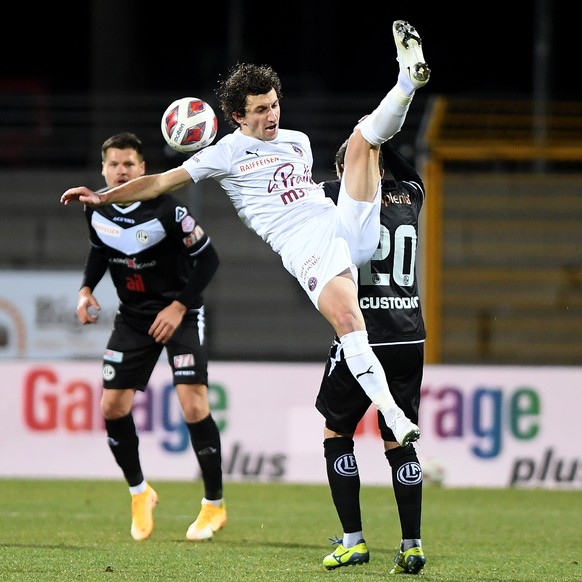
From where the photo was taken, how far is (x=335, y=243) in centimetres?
591

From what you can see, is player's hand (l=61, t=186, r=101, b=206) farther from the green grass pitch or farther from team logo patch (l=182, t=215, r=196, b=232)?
the green grass pitch

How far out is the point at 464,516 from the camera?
8.33 meters

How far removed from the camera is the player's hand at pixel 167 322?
23.3 ft

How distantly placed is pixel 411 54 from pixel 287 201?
3.29 feet

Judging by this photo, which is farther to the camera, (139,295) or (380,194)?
(139,295)

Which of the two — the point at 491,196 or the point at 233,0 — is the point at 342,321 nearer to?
the point at 491,196

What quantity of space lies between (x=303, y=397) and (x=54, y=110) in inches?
255

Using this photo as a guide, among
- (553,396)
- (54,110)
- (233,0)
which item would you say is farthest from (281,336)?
(233,0)

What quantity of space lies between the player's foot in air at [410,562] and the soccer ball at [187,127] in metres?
2.27

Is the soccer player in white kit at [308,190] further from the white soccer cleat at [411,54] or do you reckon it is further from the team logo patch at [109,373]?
the team logo patch at [109,373]

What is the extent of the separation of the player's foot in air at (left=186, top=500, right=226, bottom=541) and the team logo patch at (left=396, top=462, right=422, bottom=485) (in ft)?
5.19

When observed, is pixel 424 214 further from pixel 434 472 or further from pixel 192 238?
pixel 192 238

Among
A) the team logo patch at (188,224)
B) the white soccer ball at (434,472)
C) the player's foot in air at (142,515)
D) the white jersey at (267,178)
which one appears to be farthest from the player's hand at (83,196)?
the white soccer ball at (434,472)

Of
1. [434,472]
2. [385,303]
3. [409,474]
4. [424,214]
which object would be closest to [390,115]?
[385,303]
